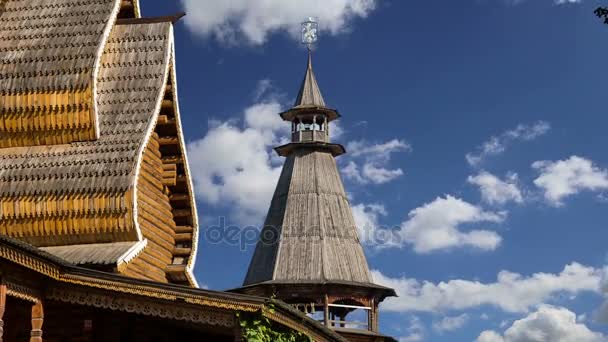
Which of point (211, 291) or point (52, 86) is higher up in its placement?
point (52, 86)

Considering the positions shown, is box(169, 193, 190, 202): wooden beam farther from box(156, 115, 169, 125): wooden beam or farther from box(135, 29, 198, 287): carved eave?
box(156, 115, 169, 125): wooden beam

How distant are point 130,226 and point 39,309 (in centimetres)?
468

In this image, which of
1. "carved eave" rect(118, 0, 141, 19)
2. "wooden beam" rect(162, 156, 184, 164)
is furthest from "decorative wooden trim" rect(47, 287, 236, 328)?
"carved eave" rect(118, 0, 141, 19)

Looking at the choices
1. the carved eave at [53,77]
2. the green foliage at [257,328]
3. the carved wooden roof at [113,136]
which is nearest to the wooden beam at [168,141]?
the carved wooden roof at [113,136]

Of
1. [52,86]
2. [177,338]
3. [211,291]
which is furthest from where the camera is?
[52,86]

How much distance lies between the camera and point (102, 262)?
66.5ft

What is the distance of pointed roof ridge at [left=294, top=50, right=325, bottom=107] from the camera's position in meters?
43.6

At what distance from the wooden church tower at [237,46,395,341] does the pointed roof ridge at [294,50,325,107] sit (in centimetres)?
4

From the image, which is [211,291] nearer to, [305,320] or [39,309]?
[305,320]

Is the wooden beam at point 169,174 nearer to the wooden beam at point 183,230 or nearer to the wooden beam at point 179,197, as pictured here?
the wooden beam at point 179,197

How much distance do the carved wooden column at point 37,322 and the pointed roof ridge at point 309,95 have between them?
90.2ft

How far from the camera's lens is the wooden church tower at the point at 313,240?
3859cm

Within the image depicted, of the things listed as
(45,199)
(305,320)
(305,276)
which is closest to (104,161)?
(45,199)

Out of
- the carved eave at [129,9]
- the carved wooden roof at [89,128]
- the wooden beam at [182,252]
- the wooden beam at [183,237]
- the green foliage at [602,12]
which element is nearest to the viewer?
the green foliage at [602,12]
